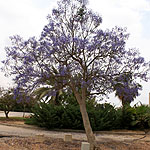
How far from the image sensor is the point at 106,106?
1469 centimetres

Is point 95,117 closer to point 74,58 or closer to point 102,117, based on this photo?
point 102,117

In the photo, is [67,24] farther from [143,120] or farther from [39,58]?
[143,120]

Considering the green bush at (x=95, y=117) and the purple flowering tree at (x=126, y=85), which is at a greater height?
the purple flowering tree at (x=126, y=85)

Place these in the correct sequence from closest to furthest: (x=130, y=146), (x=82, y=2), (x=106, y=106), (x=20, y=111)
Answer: (x=82, y=2) → (x=130, y=146) → (x=106, y=106) → (x=20, y=111)

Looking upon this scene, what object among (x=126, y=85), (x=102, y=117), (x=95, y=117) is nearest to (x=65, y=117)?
(x=95, y=117)

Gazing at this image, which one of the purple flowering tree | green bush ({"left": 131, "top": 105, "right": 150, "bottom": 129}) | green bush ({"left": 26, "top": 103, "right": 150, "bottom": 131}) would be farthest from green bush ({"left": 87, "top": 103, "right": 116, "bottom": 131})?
the purple flowering tree

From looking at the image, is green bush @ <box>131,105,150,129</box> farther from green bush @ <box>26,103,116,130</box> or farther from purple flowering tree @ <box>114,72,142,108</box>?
purple flowering tree @ <box>114,72,142,108</box>

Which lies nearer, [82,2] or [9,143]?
[9,143]

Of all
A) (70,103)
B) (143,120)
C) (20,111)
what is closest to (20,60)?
(70,103)

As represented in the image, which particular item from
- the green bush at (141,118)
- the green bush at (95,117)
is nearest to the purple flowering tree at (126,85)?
the green bush at (95,117)

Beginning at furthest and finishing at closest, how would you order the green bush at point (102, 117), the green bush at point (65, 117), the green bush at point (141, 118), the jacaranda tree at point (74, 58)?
1. the green bush at point (141, 118)
2. the green bush at point (102, 117)
3. the green bush at point (65, 117)
4. the jacaranda tree at point (74, 58)

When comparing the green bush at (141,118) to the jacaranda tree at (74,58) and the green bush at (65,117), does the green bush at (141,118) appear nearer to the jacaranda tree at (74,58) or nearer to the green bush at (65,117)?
the green bush at (65,117)

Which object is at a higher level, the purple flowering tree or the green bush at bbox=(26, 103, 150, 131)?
the purple flowering tree

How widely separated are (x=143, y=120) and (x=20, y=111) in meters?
20.2
